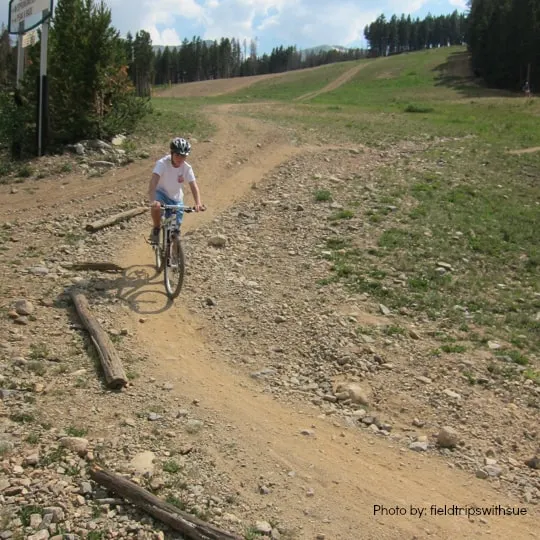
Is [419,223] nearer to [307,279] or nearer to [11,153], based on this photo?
[307,279]

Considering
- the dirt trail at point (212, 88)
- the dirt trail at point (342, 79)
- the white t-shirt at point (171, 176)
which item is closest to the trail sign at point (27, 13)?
the white t-shirt at point (171, 176)

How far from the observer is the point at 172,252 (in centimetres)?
878

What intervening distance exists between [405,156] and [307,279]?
10888 mm

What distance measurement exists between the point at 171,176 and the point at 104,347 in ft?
10.4

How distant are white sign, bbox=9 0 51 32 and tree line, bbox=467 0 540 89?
190 feet

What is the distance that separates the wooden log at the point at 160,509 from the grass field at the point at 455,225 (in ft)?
16.7

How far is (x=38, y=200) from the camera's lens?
44.5ft

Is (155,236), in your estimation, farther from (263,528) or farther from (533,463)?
(533,463)

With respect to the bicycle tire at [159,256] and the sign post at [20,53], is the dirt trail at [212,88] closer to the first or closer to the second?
the sign post at [20,53]

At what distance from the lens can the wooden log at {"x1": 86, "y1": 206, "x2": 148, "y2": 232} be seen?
11.6 m

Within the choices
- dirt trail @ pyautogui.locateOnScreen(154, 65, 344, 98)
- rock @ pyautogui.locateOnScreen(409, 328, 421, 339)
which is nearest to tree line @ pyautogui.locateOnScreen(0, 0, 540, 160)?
dirt trail @ pyautogui.locateOnScreen(154, 65, 344, 98)

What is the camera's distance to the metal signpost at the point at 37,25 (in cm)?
1548

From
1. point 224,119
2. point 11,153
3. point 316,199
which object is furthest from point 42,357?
point 224,119

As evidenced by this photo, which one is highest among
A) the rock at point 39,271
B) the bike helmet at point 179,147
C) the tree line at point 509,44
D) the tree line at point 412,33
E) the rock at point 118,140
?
the tree line at point 412,33
